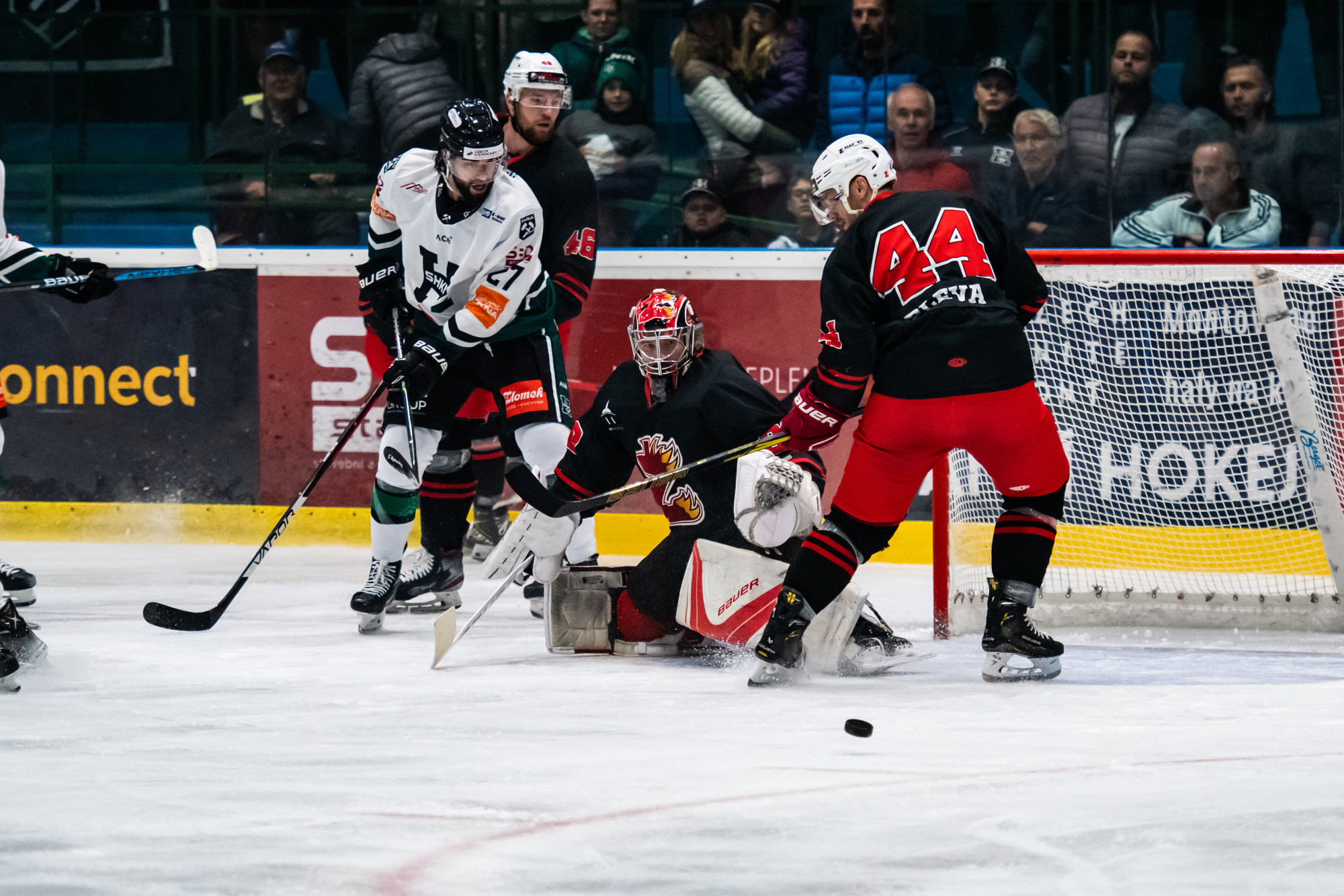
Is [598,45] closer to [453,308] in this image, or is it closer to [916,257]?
[453,308]

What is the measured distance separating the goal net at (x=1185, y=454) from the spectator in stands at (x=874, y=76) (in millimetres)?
1246

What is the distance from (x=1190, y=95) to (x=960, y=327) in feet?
7.89

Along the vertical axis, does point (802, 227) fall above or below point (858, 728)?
above

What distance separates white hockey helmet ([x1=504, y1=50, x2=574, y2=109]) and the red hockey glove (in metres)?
1.47

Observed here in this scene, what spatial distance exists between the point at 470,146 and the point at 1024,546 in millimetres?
1477

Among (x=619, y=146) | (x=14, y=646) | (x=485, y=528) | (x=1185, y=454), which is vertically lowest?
(x=485, y=528)

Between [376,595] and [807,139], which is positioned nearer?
[376,595]

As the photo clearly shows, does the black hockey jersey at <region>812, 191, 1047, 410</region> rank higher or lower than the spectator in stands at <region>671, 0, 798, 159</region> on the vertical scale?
lower

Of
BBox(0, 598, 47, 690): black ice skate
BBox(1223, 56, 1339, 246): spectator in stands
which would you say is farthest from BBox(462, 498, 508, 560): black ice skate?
BBox(1223, 56, 1339, 246): spectator in stands

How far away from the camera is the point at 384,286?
401cm

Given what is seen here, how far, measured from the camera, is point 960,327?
120 inches

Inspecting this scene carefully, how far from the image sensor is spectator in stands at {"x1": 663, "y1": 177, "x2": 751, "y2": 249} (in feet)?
Result: 17.5

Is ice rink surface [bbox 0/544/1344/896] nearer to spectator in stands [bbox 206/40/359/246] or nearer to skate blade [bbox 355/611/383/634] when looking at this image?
skate blade [bbox 355/611/383/634]

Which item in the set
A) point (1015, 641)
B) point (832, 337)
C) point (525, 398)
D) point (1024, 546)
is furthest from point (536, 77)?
point (1015, 641)
